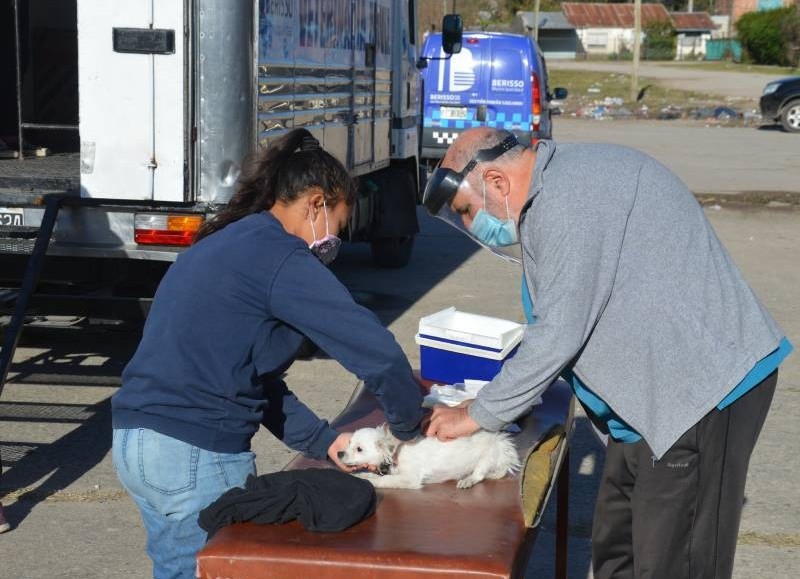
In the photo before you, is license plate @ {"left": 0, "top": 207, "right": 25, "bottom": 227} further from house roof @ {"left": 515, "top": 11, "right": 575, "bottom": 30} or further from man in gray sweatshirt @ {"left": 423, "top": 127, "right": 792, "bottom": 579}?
house roof @ {"left": 515, "top": 11, "right": 575, "bottom": 30}

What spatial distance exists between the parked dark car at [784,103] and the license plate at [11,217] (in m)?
25.0

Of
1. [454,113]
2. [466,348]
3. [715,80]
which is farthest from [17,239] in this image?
[715,80]

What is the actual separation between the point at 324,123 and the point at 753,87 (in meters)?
41.7

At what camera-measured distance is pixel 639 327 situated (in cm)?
288

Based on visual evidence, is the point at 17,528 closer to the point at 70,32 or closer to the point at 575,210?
the point at 575,210

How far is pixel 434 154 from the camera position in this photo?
57.7ft

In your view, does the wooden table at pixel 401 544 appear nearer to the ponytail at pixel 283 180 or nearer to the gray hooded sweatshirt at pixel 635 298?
the gray hooded sweatshirt at pixel 635 298

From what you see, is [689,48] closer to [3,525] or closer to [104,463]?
[104,463]

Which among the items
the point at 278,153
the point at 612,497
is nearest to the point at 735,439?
the point at 612,497

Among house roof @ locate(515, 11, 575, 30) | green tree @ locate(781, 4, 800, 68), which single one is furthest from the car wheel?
house roof @ locate(515, 11, 575, 30)

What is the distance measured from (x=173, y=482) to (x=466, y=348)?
1.51 metres

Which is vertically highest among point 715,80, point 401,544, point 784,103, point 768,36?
point 768,36

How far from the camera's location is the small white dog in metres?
3.05

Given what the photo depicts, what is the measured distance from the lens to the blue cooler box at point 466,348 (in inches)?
160
